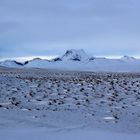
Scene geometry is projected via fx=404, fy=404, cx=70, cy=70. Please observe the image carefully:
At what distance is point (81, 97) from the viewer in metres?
18.0

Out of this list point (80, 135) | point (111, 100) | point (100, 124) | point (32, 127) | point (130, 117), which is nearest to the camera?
point (80, 135)

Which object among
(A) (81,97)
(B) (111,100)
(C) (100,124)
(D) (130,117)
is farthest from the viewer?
(A) (81,97)

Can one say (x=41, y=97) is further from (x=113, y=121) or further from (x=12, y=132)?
(x=12, y=132)

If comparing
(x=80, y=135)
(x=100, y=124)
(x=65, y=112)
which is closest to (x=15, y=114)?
(x=65, y=112)

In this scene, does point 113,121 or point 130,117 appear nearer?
point 113,121

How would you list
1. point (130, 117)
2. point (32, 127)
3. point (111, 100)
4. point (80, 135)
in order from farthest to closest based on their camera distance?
point (111, 100)
point (130, 117)
point (32, 127)
point (80, 135)

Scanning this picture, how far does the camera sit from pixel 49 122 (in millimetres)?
11930

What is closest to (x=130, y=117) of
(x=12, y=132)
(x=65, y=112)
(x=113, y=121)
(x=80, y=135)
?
(x=113, y=121)

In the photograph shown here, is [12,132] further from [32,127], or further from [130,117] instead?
[130,117]

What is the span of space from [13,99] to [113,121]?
6.04 metres

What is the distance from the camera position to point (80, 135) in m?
9.96

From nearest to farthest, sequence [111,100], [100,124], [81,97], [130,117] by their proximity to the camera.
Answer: [100,124], [130,117], [111,100], [81,97]

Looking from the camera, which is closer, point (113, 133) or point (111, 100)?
point (113, 133)

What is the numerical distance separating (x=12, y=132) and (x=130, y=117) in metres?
4.46
